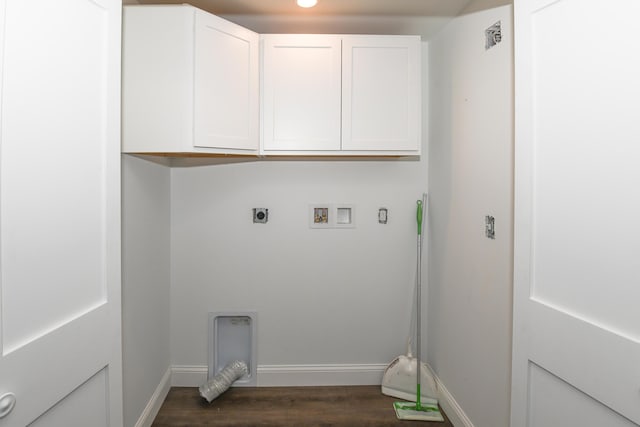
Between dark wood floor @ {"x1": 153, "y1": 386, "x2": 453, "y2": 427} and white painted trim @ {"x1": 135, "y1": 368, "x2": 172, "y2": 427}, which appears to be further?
dark wood floor @ {"x1": 153, "y1": 386, "x2": 453, "y2": 427}

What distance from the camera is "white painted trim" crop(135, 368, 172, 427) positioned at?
79.5 inches

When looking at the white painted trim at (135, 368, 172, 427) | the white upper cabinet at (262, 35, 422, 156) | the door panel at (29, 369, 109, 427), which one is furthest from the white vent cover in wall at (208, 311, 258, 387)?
the door panel at (29, 369, 109, 427)

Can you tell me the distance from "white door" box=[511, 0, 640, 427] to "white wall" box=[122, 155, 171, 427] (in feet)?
5.55

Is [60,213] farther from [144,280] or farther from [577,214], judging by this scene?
[577,214]

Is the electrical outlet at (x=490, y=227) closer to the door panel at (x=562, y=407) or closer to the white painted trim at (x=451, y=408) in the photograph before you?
the door panel at (x=562, y=407)

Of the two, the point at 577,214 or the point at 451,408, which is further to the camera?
the point at 451,408

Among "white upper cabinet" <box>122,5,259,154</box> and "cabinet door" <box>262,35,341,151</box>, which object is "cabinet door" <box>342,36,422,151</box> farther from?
"white upper cabinet" <box>122,5,259,154</box>

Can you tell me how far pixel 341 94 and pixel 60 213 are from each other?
1551 mm

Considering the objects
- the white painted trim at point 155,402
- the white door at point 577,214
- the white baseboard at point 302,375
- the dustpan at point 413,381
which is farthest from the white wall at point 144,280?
the white door at point 577,214

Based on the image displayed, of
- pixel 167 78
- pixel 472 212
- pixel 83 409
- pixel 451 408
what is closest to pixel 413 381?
pixel 451 408

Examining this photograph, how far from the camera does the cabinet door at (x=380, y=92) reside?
7.04 feet

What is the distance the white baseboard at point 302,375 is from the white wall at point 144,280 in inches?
6.3

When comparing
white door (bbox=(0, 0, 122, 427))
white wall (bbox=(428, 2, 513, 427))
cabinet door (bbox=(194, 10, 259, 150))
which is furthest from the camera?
cabinet door (bbox=(194, 10, 259, 150))

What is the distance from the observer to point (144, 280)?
6.70 ft
